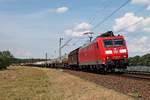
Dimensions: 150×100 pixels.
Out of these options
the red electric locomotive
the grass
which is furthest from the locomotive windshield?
the grass

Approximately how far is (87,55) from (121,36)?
862cm

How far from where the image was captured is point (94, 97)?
52.4ft

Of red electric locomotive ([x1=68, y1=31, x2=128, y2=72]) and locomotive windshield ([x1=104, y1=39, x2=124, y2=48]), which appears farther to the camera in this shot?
locomotive windshield ([x1=104, y1=39, x2=124, y2=48])

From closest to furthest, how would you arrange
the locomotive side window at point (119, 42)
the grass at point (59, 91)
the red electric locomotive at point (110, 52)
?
the grass at point (59, 91)
the red electric locomotive at point (110, 52)
the locomotive side window at point (119, 42)

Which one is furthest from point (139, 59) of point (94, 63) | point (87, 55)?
point (94, 63)

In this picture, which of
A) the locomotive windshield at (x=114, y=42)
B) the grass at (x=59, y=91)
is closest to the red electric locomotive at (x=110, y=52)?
the locomotive windshield at (x=114, y=42)

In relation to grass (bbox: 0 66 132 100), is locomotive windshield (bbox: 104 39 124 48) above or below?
above

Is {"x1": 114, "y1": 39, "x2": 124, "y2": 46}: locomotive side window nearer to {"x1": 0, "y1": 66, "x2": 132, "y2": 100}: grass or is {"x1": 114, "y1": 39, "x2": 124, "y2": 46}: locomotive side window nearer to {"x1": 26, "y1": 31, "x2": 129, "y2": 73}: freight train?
{"x1": 26, "y1": 31, "x2": 129, "y2": 73}: freight train

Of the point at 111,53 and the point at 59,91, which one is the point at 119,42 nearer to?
the point at 111,53

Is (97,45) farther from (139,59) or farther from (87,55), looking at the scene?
(139,59)

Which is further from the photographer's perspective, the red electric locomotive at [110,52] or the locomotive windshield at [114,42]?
the locomotive windshield at [114,42]

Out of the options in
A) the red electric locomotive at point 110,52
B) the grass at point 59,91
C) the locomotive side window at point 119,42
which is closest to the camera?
the grass at point 59,91

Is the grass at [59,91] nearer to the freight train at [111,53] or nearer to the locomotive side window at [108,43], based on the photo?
the freight train at [111,53]

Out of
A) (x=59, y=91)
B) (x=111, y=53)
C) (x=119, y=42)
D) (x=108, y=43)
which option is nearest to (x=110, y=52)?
(x=111, y=53)
